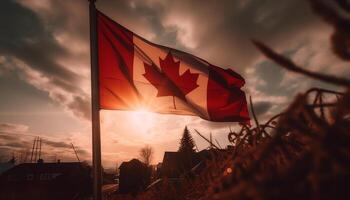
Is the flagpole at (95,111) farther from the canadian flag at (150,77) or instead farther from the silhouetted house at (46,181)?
the silhouetted house at (46,181)

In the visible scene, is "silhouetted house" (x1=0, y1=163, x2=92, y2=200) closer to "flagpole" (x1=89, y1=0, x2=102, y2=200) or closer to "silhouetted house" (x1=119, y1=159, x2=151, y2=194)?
"silhouetted house" (x1=119, y1=159, x2=151, y2=194)

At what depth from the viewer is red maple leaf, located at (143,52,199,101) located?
592 cm

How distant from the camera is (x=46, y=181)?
34.5 metres

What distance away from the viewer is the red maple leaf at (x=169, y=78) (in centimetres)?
592

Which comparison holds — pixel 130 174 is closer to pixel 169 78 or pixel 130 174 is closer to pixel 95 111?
pixel 169 78

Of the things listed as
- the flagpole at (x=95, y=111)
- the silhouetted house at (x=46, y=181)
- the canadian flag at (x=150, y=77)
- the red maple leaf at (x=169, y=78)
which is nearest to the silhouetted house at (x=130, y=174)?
the silhouetted house at (x=46, y=181)

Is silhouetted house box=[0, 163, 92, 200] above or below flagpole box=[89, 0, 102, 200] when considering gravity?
above

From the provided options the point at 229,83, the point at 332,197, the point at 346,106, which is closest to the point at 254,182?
the point at 332,197

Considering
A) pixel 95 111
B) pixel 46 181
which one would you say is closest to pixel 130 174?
pixel 46 181

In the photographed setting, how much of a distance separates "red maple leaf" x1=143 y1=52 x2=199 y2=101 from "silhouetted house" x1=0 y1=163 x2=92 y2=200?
104ft

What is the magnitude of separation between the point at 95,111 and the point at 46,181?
111 ft

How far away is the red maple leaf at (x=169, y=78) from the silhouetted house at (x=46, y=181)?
104ft

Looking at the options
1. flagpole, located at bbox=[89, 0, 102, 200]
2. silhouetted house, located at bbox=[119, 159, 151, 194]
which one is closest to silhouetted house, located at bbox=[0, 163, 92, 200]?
silhouetted house, located at bbox=[119, 159, 151, 194]

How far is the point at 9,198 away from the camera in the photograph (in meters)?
32.6
